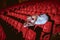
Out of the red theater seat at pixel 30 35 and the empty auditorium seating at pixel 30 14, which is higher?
the empty auditorium seating at pixel 30 14

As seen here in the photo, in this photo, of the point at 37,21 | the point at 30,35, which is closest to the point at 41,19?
the point at 37,21

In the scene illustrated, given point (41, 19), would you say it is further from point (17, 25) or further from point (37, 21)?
point (17, 25)

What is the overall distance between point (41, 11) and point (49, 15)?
75 millimetres

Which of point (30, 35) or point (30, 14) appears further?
→ point (30, 14)

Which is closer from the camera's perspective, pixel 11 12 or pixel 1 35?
pixel 1 35

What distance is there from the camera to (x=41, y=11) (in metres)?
1.02

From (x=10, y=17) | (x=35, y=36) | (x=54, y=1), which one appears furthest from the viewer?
(x=54, y=1)

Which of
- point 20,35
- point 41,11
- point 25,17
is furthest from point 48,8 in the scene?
point 20,35

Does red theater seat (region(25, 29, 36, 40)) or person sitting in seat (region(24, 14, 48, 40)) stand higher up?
person sitting in seat (region(24, 14, 48, 40))

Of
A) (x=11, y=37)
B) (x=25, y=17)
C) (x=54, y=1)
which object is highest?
(x=54, y=1)

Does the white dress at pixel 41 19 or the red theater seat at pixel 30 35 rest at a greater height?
the white dress at pixel 41 19

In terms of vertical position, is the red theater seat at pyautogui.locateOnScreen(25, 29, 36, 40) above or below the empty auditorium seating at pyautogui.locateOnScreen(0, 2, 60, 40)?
below

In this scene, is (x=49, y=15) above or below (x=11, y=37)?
above

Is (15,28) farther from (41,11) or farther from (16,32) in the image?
(41,11)
